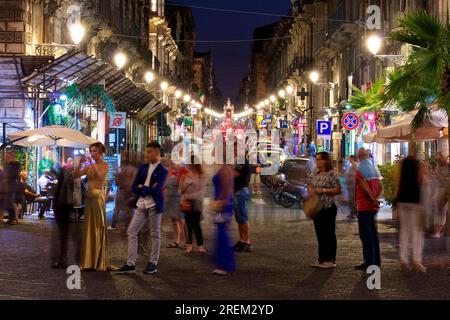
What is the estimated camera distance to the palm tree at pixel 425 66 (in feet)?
49.2

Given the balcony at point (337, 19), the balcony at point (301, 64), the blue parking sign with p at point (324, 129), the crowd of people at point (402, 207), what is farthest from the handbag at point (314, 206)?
the balcony at point (301, 64)

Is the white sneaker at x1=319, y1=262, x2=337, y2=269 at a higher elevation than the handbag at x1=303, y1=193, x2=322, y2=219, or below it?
below

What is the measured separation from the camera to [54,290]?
10.1 metres

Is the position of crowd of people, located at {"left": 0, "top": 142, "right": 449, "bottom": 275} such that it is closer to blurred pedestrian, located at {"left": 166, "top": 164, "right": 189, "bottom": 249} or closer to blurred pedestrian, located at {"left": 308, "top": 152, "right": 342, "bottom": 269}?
blurred pedestrian, located at {"left": 308, "top": 152, "right": 342, "bottom": 269}

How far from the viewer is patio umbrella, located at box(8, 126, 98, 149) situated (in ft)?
71.3

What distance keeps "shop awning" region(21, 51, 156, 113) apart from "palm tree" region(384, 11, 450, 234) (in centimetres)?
1133

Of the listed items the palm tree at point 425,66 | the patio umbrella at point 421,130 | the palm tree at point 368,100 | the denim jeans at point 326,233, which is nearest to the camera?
the denim jeans at point 326,233

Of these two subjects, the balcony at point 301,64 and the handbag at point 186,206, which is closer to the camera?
the handbag at point 186,206

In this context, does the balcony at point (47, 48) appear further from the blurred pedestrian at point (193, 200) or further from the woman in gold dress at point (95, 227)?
the woman in gold dress at point (95, 227)

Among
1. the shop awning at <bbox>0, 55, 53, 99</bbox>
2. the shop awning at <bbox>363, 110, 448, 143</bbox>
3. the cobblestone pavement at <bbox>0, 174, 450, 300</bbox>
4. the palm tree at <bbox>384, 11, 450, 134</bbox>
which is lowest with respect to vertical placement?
the cobblestone pavement at <bbox>0, 174, 450, 300</bbox>

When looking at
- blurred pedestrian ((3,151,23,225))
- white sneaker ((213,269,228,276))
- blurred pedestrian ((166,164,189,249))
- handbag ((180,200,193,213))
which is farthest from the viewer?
A: blurred pedestrian ((3,151,23,225))

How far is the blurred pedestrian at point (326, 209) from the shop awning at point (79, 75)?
13370mm

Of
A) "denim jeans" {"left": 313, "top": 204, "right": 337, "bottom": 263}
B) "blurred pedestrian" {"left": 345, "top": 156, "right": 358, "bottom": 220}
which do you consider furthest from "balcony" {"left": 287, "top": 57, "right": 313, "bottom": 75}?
"denim jeans" {"left": 313, "top": 204, "right": 337, "bottom": 263}
